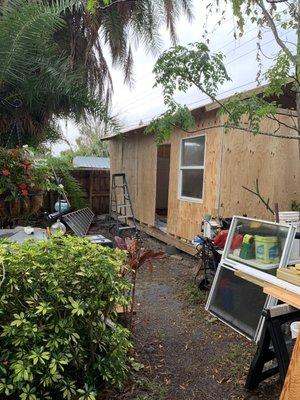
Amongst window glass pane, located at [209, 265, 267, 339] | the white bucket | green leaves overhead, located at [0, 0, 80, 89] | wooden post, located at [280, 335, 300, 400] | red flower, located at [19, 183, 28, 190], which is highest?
green leaves overhead, located at [0, 0, 80, 89]

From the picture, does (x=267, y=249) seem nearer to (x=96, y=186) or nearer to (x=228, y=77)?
(x=228, y=77)

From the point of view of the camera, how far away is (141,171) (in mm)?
9367

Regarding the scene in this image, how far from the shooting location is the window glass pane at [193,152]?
6434 mm

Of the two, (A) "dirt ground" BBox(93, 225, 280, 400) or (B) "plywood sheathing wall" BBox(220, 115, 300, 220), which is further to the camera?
(B) "plywood sheathing wall" BBox(220, 115, 300, 220)

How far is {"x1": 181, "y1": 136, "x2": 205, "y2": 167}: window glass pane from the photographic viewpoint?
6.43 meters

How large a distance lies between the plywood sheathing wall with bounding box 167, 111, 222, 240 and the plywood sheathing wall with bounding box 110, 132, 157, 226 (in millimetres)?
1309

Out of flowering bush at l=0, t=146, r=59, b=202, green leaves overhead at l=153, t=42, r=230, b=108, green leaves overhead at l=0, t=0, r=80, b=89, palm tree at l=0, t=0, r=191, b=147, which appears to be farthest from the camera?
palm tree at l=0, t=0, r=191, b=147

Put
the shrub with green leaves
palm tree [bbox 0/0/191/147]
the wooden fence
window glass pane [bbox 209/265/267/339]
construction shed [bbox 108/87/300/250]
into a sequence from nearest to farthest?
the shrub with green leaves < window glass pane [bbox 209/265/267/339] < palm tree [bbox 0/0/191/147] < construction shed [bbox 108/87/300/250] < the wooden fence

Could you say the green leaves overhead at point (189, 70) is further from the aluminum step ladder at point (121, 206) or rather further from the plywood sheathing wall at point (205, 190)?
the aluminum step ladder at point (121, 206)

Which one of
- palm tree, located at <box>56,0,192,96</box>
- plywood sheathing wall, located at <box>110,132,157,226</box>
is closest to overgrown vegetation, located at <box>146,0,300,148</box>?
palm tree, located at <box>56,0,192,96</box>

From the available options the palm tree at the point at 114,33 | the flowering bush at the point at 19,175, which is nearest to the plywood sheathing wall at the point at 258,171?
the flowering bush at the point at 19,175

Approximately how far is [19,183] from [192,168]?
4166 millimetres

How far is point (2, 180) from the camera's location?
3096 millimetres

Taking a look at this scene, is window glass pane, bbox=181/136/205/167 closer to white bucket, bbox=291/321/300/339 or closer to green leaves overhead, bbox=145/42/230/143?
green leaves overhead, bbox=145/42/230/143
